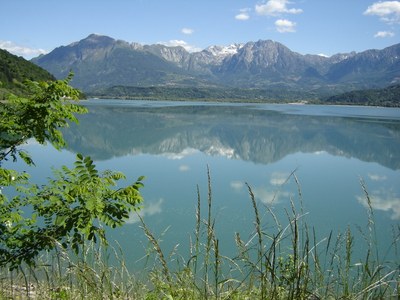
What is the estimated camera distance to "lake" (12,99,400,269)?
1753 centimetres

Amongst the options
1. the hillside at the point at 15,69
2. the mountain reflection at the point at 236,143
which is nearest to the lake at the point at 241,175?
the mountain reflection at the point at 236,143

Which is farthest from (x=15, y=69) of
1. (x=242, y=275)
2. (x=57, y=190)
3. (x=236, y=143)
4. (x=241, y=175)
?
(x=242, y=275)

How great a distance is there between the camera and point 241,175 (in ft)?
108

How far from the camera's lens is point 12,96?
4.84 metres

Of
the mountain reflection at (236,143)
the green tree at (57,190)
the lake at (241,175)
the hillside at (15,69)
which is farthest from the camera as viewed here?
the hillside at (15,69)

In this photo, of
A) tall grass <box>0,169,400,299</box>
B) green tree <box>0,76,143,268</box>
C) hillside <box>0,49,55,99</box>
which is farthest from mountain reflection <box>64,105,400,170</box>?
hillside <box>0,49,55,99</box>

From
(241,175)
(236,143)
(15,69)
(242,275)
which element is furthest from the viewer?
(15,69)

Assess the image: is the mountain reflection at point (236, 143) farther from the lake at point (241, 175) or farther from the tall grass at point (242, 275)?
the tall grass at point (242, 275)

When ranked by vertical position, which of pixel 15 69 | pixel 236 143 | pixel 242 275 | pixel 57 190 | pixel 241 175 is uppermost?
pixel 15 69

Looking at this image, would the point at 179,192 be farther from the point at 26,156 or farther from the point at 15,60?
the point at 15,60

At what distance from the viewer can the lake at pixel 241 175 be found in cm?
1753

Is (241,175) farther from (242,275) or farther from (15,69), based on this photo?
(15,69)

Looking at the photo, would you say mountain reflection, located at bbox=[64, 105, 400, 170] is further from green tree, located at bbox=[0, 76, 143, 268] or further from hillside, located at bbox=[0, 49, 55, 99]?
hillside, located at bbox=[0, 49, 55, 99]

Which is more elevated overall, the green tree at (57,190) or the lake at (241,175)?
the green tree at (57,190)
